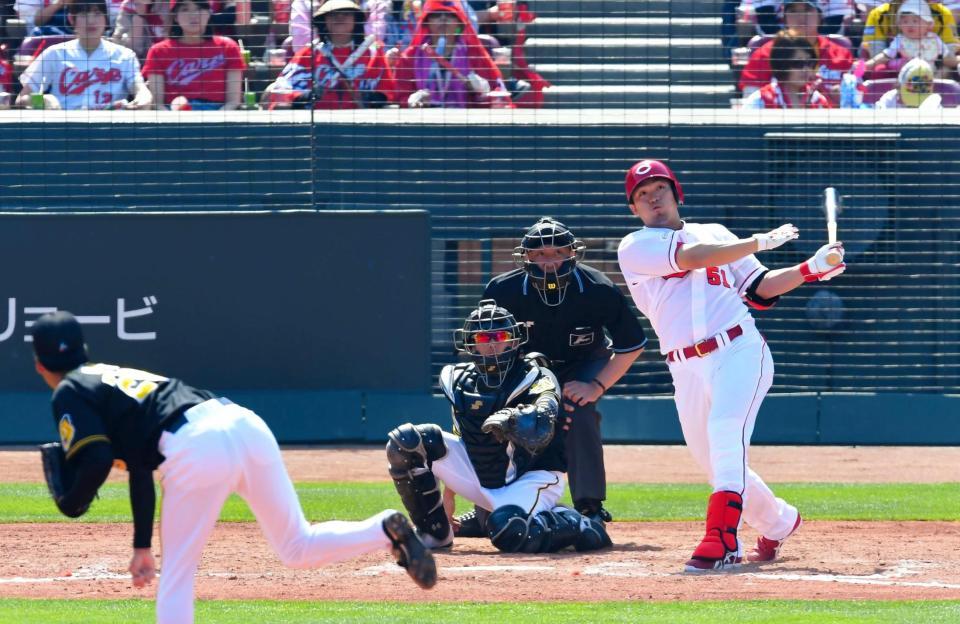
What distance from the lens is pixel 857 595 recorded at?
6.15 meters

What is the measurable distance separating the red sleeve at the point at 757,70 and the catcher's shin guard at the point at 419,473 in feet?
23.9

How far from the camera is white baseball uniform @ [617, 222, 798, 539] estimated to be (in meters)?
6.79

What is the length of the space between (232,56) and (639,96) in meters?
3.78

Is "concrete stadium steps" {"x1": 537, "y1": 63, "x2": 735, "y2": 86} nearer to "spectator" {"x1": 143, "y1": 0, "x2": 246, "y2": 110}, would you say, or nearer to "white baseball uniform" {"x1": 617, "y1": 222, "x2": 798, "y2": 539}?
"spectator" {"x1": 143, "y1": 0, "x2": 246, "y2": 110}

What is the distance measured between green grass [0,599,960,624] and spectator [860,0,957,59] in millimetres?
8594

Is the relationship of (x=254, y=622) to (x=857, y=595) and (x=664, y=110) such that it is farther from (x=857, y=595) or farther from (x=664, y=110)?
(x=664, y=110)

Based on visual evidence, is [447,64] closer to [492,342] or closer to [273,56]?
[273,56]

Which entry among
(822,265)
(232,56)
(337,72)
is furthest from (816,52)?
(822,265)

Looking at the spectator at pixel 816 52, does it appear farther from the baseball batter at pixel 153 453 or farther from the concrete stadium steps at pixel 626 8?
the baseball batter at pixel 153 453

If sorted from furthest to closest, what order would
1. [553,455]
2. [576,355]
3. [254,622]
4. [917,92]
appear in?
[917,92] < [576,355] < [553,455] < [254,622]

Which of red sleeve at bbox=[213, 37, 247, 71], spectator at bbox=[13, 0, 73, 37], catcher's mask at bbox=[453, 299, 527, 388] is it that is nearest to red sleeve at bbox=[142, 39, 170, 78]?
red sleeve at bbox=[213, 37, 247, 71]

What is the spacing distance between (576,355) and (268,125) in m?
5.41

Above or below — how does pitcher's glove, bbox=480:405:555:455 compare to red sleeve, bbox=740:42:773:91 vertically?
below

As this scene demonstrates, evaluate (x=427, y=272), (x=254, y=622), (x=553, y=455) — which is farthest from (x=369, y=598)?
(x=427, y=272)
